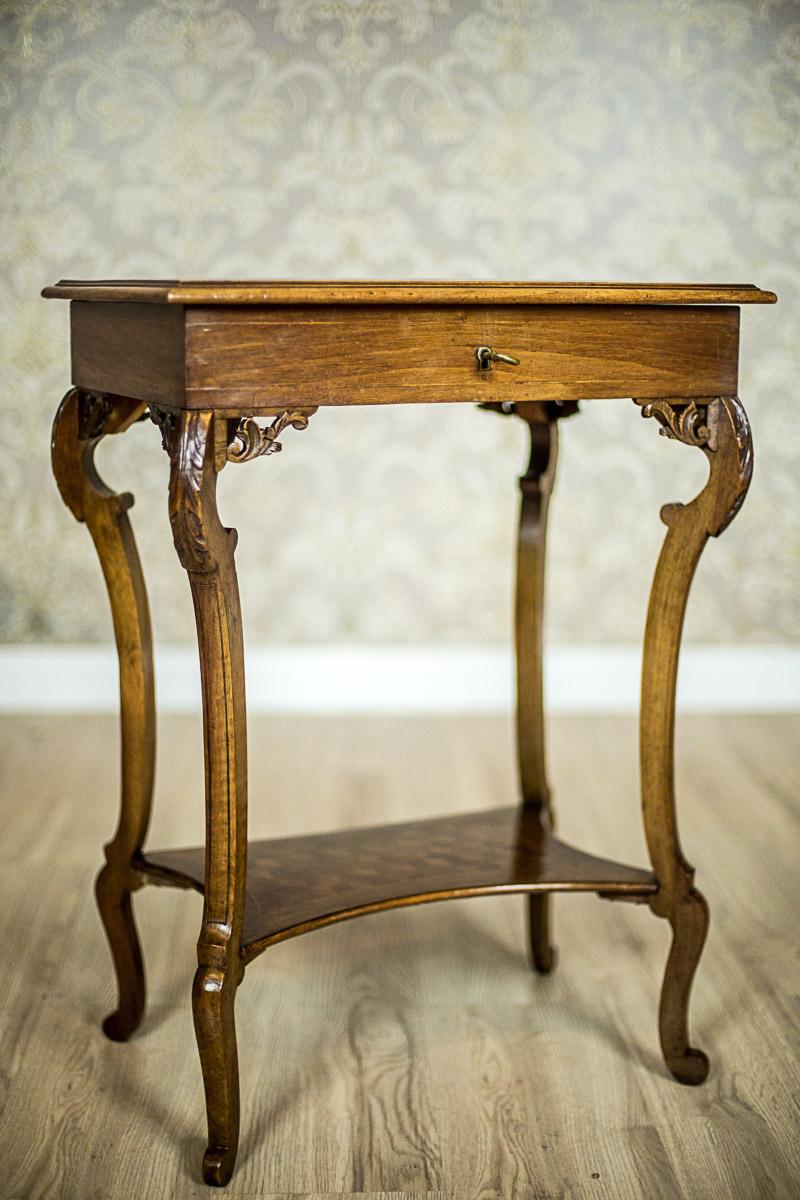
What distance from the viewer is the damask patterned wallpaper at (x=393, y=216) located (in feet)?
11.1

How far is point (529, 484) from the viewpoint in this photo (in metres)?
1.93

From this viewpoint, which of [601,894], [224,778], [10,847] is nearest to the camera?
[224,778]

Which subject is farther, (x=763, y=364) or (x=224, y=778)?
(x=763, y=364)

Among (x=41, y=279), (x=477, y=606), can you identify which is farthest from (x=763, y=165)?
(x=41, y=279)

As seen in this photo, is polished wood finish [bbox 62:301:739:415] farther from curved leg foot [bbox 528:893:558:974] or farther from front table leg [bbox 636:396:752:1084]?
curved leg foot [bbox 528:893:558:974]

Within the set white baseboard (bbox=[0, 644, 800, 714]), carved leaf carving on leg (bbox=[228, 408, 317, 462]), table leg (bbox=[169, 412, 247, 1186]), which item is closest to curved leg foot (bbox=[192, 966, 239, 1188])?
table leg (bbox=[169, 412, 247, 1186])

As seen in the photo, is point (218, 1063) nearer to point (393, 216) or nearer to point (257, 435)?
point (257, 435)

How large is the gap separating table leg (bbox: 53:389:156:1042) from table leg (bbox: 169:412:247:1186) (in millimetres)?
281

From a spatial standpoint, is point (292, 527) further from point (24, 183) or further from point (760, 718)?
point (760, 718)

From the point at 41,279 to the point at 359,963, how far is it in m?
2.12

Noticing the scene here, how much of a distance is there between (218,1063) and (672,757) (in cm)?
68

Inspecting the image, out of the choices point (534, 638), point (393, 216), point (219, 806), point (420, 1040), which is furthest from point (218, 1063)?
point (393, 216)

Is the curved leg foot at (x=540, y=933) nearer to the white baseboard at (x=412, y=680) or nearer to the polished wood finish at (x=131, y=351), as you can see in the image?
the polished wood finish at (x=131, y=351)

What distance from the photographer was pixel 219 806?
1493mm
